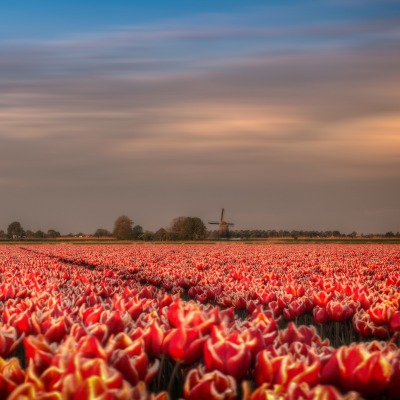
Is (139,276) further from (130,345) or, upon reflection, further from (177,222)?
(177,222)

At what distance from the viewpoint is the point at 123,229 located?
8669 centimetres

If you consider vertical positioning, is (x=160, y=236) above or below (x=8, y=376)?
above

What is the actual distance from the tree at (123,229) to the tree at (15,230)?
624 inches

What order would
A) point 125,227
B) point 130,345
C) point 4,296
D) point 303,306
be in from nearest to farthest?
point 130,345 < point 303,306 < point 4,296 < point 125,227

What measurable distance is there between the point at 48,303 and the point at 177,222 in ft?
306

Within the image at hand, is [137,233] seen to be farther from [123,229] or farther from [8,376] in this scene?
[8,376]

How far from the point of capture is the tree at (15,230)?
97.2 m

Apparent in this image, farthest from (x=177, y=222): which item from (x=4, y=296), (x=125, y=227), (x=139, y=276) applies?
(x=4, y=296)

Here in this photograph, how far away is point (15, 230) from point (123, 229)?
1081 inches

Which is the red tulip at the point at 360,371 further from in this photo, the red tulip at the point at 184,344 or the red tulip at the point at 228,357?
the red tulip at the point at 184,344

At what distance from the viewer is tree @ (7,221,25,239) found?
97.2 m

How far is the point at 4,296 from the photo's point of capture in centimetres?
646

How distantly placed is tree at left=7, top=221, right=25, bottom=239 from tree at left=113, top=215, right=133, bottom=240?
52.0ft

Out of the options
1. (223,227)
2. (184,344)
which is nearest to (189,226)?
(223,227)
